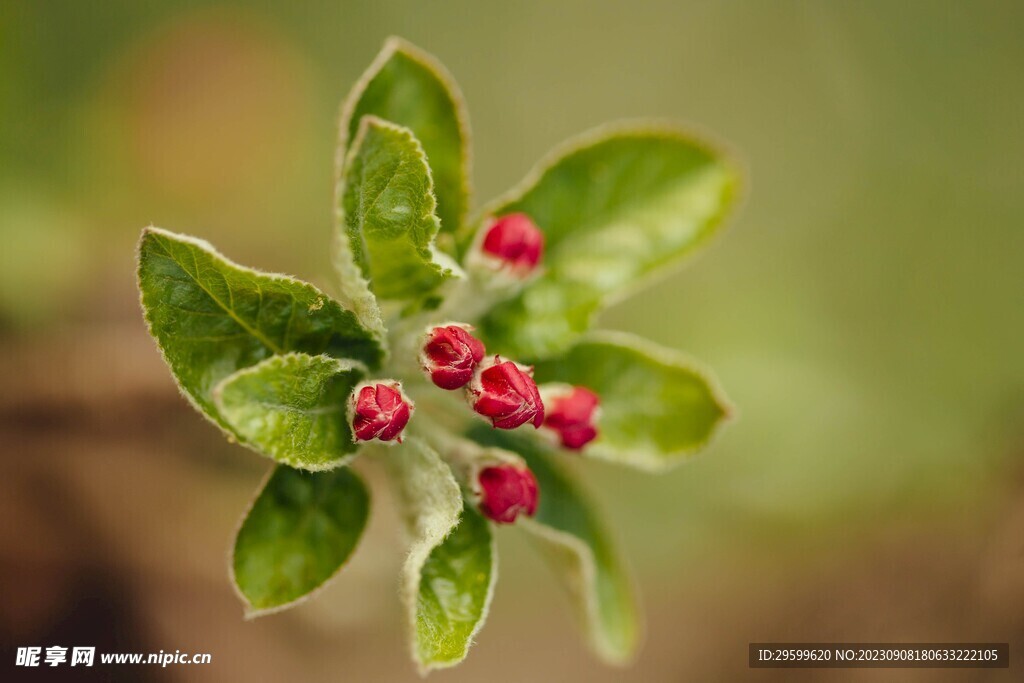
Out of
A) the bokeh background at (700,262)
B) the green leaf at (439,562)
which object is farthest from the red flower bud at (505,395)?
the bokeh background at (700,262)

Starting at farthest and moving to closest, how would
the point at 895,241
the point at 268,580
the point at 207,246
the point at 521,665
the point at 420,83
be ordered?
1. the point at 895,241
2. the point at 521,665
3. the point at 420,83
4. the point at 268,580
5. the point at 207,246

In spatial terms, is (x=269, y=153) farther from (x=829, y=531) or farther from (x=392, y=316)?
(x=829, y=531)

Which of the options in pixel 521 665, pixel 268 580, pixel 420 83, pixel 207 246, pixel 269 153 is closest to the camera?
pixel 207 246

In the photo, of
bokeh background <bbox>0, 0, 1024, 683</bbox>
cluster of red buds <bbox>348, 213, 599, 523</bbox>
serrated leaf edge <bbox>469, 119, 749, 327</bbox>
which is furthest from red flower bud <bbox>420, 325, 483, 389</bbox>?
bokeh background <bbox>0, 0, 1024, 683</bbox>

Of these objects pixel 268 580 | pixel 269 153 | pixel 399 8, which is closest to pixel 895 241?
pixel 399 8

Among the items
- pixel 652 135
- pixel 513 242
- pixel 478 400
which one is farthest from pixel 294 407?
pixel 652 135

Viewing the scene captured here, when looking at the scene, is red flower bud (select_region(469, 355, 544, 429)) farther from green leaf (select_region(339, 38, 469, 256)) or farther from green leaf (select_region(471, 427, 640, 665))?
green leaf (select_region(471, 427, 640, 665))

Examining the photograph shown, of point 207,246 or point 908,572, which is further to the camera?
point 908,572

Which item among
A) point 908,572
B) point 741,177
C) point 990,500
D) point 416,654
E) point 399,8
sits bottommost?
point 908,572
